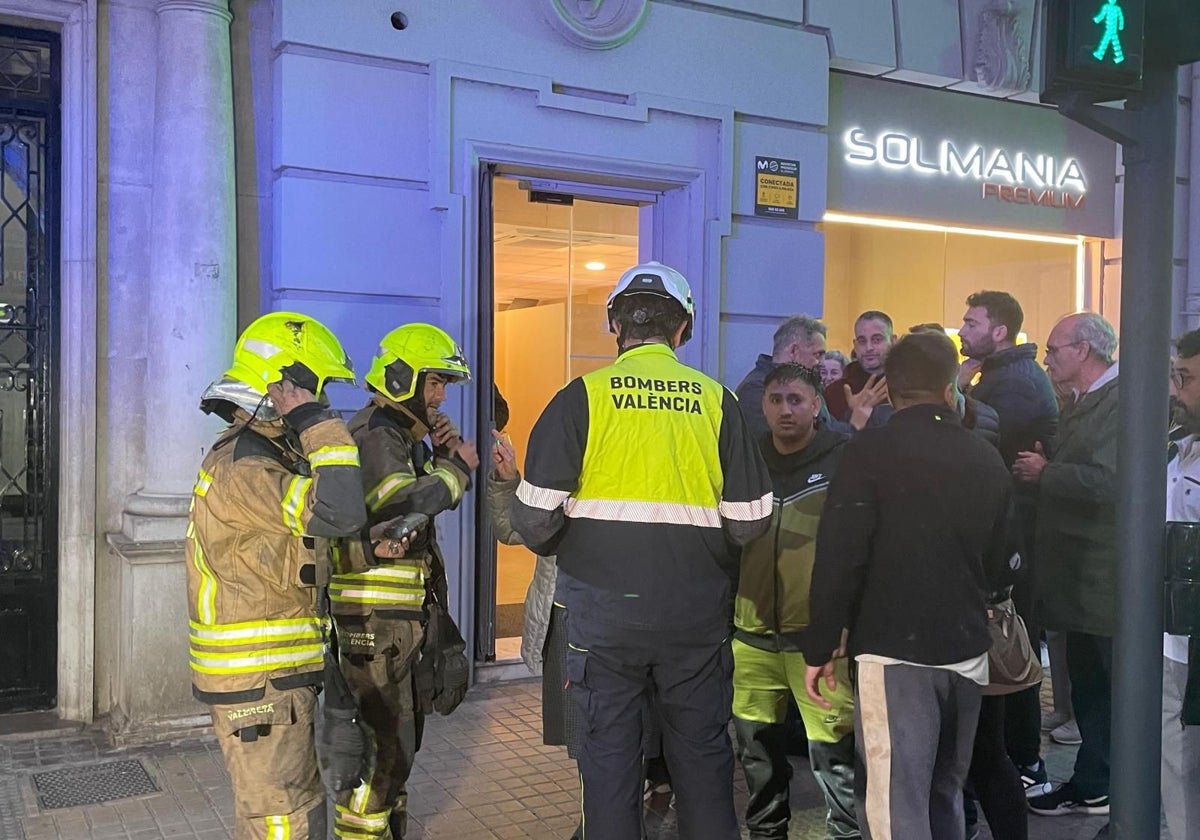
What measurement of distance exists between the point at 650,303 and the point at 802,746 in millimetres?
2890

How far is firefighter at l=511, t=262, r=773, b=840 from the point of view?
320cm

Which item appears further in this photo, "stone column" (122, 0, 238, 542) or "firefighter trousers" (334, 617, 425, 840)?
"stone column" (122, 0, 238, 542)

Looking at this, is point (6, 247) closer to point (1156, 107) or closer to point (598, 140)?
point (598, 140)

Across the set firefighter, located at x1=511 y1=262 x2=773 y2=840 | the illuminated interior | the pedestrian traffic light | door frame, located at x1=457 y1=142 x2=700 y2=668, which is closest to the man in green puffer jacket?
firefighter, located at x1=511 y1=262 x2=773 y2=840

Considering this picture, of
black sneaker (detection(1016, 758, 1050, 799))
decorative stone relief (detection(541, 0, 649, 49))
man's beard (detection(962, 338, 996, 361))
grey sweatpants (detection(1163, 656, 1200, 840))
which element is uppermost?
decorative stone relief (detection(541, 0, 649, 49))

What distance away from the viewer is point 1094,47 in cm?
315

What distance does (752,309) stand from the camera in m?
7.28

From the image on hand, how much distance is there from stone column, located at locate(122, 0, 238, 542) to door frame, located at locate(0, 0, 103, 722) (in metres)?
0.32

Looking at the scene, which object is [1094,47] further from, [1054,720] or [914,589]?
[1054,720]

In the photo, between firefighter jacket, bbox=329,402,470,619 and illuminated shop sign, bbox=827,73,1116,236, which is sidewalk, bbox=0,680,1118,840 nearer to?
firefighter jacket, bbox=329,402,470,619

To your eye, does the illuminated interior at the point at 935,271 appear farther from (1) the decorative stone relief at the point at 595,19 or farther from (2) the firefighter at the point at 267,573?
(2) the firefighter at the point at 267,573

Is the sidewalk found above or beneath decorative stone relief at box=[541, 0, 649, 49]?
beneath

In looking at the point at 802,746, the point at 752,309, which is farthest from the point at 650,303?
the point at 752,309

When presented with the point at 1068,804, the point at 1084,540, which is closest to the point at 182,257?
the point at 1084,540
